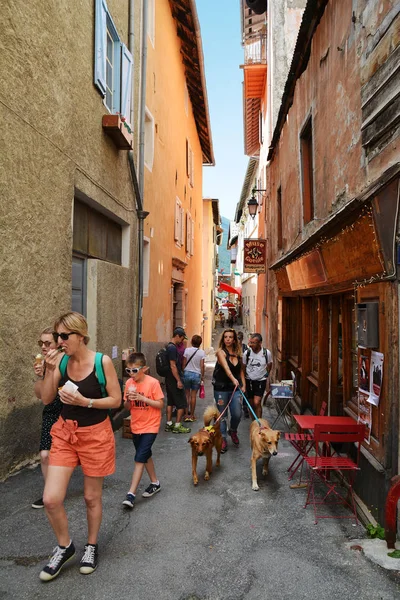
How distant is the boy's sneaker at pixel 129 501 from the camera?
4.24 m

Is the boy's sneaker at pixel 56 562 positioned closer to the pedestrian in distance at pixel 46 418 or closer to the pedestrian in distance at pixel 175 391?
the pedestrian in distance at pixel 46 418

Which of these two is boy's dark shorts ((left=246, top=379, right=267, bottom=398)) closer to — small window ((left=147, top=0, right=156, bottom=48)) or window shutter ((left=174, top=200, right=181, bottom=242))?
window shutter ((left=174, top=200, right=181, bottom=242))

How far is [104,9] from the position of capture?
23.1ft

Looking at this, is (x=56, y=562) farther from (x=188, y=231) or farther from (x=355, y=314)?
(x=188, y=231)

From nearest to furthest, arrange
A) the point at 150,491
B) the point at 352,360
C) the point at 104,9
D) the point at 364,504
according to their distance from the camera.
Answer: the point at 364,504
the point at 150,491
the point at 352,360
the point at 104,9

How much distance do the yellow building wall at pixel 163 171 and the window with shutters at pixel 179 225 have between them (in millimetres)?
220

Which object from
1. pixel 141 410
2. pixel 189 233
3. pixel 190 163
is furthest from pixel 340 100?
pixel 190 163

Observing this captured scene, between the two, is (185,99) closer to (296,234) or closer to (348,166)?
(296,234)

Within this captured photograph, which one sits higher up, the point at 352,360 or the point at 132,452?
the point at 352,360

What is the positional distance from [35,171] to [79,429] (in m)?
3.15

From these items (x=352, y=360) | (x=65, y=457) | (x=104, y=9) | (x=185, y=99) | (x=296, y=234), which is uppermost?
(x=185, y=99)

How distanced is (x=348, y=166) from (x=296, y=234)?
3595 millimetres

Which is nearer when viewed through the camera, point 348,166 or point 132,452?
point 348,166

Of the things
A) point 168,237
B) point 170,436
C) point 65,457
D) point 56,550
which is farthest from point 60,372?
point 168,237
